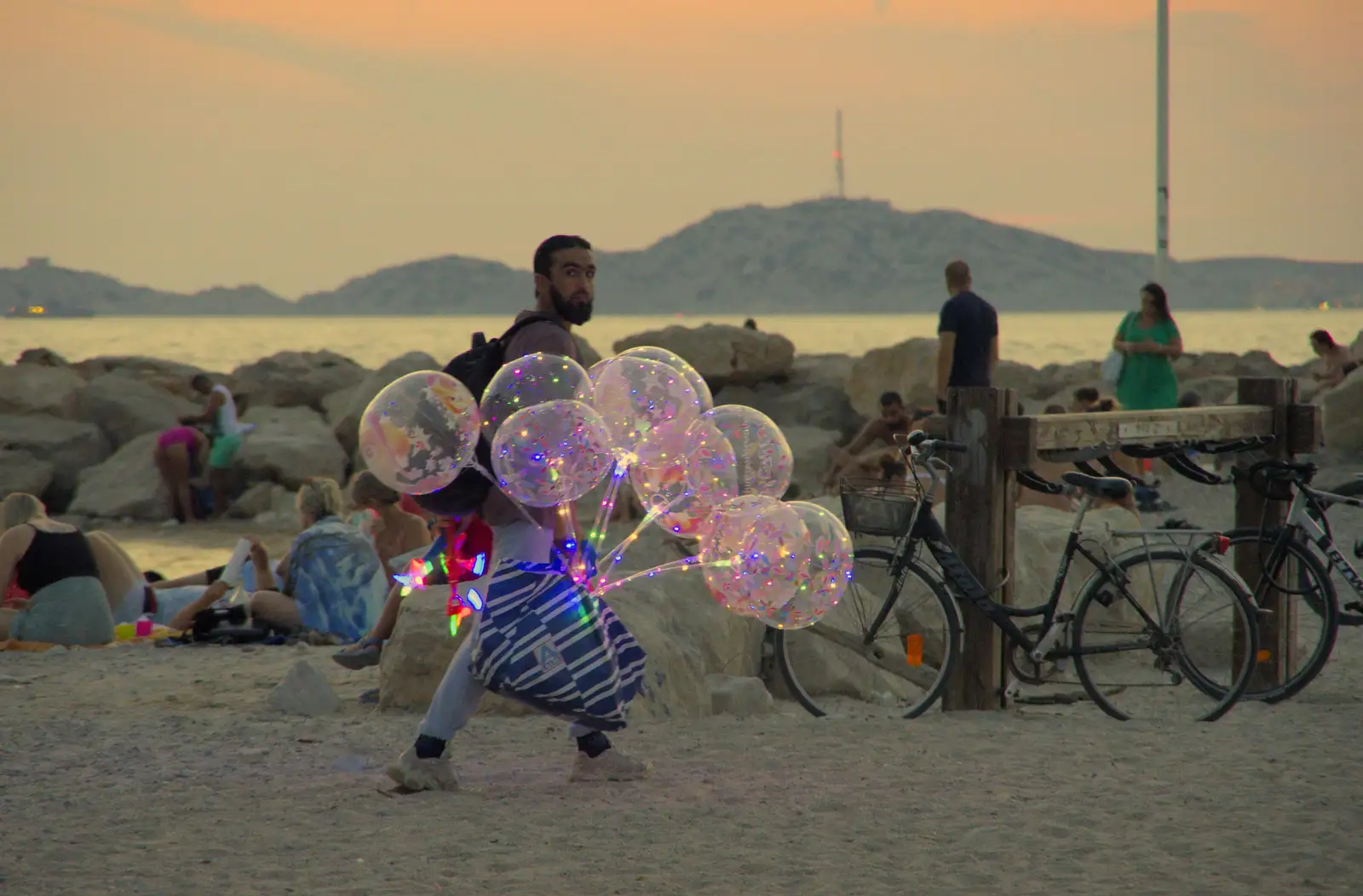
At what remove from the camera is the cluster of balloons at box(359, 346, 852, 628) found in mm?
5191

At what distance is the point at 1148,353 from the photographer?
1322 cm

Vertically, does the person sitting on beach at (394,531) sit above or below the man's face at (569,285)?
below

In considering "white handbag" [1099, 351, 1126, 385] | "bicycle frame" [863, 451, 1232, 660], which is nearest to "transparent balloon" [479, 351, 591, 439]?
"bicycle frame" [863, 451, 1232, 660]

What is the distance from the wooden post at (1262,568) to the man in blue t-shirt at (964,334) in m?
3.14

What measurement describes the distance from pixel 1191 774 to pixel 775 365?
868 inches

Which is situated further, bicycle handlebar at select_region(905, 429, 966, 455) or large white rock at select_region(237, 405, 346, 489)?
large white rock at select_region(237, 405, 346, 489)

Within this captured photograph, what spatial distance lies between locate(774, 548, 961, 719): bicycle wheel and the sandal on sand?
2.31 meters

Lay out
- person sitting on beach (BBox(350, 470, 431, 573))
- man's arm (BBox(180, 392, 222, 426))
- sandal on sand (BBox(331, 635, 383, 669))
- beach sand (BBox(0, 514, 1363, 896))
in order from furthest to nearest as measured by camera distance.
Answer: man's arm (BBox(180, 392, 222, 426)), person sitting on beach (BBox(350, 470, 431, 573)), sandal on sand (BBox(331, 635, 383, 669)), beach sand (BBox(0, 514, 1363, 896))

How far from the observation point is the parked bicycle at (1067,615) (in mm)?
6844

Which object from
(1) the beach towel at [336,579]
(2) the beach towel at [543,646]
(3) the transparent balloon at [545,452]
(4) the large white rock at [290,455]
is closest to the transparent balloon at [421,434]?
(3) the transparent balloon at [545,452]

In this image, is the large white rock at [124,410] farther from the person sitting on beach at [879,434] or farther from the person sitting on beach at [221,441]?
the person sitting on beach at [879,434]

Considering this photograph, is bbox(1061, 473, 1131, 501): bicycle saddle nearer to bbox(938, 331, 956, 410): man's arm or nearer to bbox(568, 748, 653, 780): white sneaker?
bbox(568, 748, 653, 780): white sneaker

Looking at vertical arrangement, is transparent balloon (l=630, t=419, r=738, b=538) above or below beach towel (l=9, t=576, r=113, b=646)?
above

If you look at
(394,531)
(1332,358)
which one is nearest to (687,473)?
(394,531)
